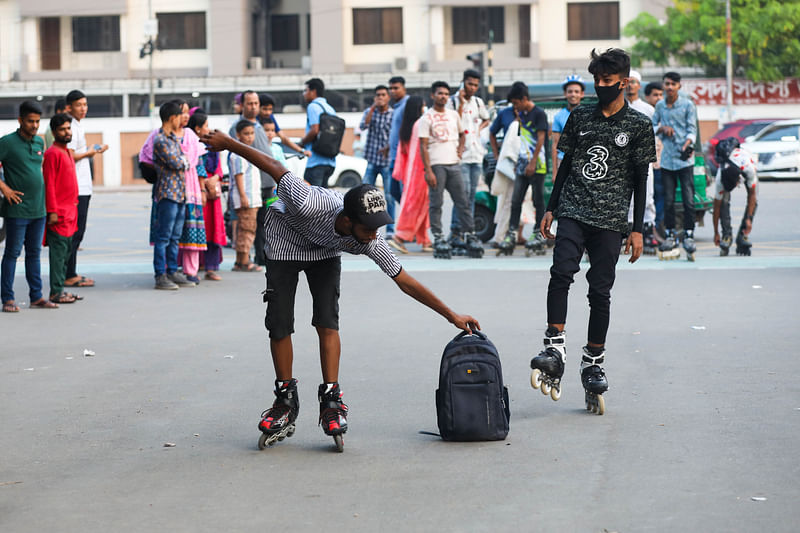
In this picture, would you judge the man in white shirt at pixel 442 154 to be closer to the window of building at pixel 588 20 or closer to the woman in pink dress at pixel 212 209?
the woman in pink dress at pixel 212 209

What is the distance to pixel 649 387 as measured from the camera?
23.1ft

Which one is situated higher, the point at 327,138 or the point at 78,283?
the point at 327,138

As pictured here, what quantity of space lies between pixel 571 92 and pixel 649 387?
6.38m

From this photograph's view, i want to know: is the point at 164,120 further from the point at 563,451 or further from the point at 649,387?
the point at 563,451

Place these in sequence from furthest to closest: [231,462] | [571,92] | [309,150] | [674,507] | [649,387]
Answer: [309,150], [571,92], [649,387], [231,462], [674,507]

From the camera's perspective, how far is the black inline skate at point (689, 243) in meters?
13.6

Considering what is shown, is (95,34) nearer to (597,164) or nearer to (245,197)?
(245,197)

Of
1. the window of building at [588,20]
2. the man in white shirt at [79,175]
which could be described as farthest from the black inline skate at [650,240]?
the window of building at [588,20]

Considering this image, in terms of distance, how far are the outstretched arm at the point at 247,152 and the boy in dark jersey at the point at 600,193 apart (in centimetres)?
173

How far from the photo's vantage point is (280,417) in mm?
5781

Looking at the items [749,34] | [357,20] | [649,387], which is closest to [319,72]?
[357,20]

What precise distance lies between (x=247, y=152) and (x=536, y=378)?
1.94m

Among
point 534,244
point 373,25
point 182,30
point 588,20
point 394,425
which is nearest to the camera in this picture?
point 394,425

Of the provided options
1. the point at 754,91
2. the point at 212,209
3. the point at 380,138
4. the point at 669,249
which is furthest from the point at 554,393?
the point at 754,91
